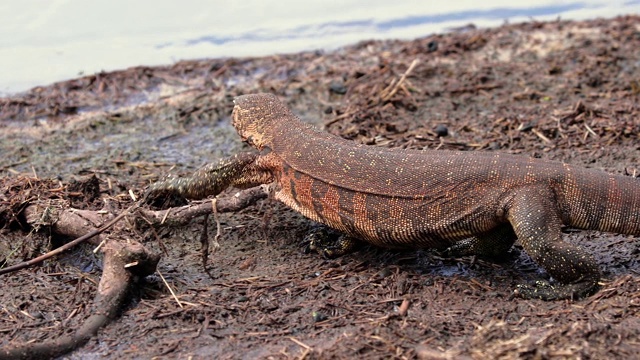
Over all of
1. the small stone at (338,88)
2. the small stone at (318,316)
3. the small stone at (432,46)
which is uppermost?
the small stone at (432,46)

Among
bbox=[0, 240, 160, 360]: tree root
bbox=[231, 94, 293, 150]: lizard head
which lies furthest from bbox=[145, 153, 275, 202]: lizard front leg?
bbox=[0, 240, 160, 360]: tree root

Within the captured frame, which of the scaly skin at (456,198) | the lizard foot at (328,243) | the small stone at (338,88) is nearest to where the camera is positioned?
the scaly skin at (456,198)

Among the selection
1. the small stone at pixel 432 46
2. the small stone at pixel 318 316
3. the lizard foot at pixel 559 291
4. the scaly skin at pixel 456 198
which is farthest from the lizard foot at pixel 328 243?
the small stone at pixel 432 46

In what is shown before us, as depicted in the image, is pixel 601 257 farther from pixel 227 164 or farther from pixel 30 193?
pixel 30 193

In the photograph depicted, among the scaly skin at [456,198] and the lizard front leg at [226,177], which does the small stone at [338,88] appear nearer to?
the lizard front leg at [226,177]

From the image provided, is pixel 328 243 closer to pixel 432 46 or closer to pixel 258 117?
pixel 258 117

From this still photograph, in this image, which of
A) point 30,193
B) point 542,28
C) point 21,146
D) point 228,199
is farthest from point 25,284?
point 542,28
